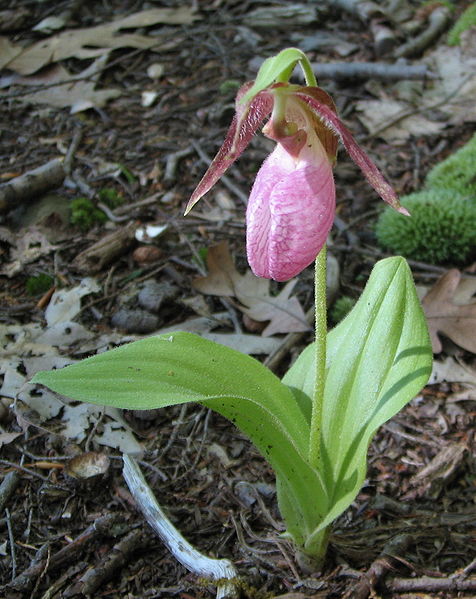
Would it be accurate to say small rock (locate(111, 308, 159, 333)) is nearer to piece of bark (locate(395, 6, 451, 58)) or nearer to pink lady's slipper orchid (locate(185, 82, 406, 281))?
pink lady's slipper orchid (locate(185, 82, 406, 281))

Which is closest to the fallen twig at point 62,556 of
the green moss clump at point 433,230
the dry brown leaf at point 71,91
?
the green moss clump at point 433,230

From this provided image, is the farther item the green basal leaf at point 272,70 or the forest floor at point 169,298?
the forest floor at point 169,298

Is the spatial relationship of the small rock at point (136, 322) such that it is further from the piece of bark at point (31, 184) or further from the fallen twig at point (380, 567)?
the fallen twig at point (380, 567)

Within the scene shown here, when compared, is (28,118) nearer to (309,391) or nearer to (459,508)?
(309,391)

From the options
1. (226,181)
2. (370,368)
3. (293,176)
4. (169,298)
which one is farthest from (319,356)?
(226,181)

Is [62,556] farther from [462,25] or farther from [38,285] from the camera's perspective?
[462,25]

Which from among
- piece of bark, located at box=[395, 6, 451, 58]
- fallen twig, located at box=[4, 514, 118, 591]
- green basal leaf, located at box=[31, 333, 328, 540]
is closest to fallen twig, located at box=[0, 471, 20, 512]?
fallen twig, located at box=[4, 514, 118, 591]

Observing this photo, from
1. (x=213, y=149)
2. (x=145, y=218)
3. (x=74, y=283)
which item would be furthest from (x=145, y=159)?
(x=74, y=283)

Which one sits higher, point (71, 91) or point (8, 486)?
point (71, 91)
